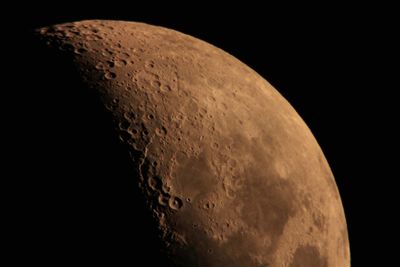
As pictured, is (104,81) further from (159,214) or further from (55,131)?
(159,214)

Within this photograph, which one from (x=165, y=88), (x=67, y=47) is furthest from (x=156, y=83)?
(x=67, y=47)

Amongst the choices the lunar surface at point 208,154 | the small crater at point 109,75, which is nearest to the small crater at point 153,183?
the lunar surface at point 208,154

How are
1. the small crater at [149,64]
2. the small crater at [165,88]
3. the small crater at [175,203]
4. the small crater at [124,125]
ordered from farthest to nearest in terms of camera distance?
the small crater at [149,64]
the small crater at [165,88]
the small crater at [124,125]
the small crater at [175,203]

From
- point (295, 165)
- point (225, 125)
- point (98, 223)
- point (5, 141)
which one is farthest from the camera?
point (295, 165)

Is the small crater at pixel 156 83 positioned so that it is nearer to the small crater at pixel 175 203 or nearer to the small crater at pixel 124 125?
the small crater at pixel 124 125

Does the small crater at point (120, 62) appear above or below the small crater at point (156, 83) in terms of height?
above

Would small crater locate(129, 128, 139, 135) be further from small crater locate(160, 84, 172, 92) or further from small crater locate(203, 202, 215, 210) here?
small crater locate(203, 202, 215, 210)

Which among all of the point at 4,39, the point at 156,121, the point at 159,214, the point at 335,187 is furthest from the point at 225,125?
the point at 4,39
